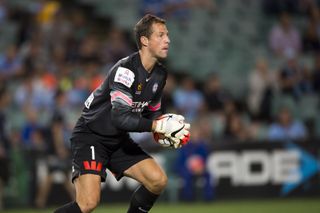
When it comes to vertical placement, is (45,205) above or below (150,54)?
below

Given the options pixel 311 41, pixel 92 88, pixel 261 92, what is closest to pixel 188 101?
pixel 261 92

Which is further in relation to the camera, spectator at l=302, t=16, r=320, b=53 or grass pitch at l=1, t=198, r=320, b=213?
spectator at l=302, t=16, r=320, b=53

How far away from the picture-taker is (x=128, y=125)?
701 cm

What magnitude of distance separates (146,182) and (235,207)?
5238 millimetres

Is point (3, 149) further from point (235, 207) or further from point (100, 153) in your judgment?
point (100, 153)

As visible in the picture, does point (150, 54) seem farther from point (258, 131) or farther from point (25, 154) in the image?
point (258, 131)

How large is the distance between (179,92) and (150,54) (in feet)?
25.0

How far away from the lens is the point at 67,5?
17000mm

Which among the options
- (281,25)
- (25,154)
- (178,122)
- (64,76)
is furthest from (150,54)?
(281,25)

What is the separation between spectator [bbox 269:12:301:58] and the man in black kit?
30.8ft

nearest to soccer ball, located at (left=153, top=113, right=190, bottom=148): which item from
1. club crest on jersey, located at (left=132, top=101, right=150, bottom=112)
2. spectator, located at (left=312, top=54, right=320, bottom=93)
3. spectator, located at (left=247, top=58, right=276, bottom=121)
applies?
club crest on jersey, located at (left=132, top=101, right=150, bottom=112)

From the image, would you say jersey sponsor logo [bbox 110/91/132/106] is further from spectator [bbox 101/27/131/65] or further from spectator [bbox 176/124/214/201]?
spectator [bbox 101/27/131/65]

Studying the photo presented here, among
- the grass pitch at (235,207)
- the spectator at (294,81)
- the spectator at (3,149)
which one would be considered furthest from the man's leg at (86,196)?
the spectator at (294,81)

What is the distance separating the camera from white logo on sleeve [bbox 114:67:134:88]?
709 cm
